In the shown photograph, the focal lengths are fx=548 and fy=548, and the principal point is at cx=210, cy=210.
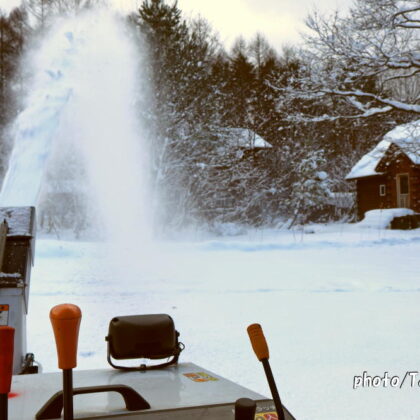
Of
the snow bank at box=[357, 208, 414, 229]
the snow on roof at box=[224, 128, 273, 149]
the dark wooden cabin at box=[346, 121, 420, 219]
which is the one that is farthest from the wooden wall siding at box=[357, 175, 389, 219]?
the snow on roof at box=[224, 128, 273, 149]

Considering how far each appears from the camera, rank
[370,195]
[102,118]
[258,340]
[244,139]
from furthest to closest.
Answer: [102,118] → [244,139] → [370,195] → [258,340]

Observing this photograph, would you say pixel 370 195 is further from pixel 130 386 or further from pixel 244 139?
pixel 130 386

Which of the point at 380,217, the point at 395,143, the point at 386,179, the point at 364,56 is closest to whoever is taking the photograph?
the point at 364,56

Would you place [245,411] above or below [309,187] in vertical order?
below

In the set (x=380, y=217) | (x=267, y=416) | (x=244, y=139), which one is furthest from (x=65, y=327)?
(x=244, y=139)

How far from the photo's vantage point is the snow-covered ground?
111 inches

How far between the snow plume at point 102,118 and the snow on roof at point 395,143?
Answer: 156 inches

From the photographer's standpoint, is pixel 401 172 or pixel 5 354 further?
pixel 401 172

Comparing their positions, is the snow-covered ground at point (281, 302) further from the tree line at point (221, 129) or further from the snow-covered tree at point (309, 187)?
the tree line at point (221, 129)

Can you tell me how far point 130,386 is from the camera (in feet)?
2.93

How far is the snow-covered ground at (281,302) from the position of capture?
9.24ft

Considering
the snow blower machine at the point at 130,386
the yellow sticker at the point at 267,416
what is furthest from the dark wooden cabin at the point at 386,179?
the yellow sticker at the point at 267,416

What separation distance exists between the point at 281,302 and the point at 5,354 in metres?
4.37

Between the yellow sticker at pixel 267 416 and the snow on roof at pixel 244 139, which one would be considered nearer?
the yellow sticker at pixel 267 416
